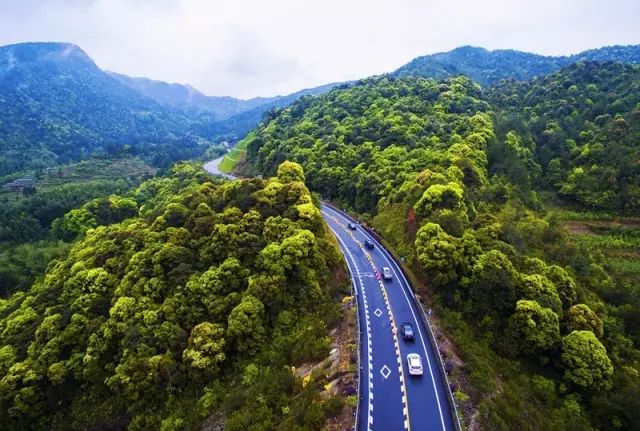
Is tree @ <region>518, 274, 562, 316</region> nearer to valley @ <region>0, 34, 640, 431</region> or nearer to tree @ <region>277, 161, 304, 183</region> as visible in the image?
valley @ <region>0, 34, 640, 431</region>

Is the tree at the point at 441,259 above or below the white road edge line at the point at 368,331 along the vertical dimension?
above

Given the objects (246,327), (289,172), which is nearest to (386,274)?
(246,327)

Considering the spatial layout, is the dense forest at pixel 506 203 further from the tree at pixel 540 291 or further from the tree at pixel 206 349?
the tree at pixel 206 349

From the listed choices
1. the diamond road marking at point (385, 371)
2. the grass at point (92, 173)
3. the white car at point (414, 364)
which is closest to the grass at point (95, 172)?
the grass at point (92, 173)

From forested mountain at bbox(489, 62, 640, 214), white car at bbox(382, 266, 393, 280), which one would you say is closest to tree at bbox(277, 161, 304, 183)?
white car at bbox(382, 266, 393, 280)

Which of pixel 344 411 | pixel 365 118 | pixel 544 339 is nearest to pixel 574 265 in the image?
pixel 544 339

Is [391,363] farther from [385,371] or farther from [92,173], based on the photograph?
[92,173]
